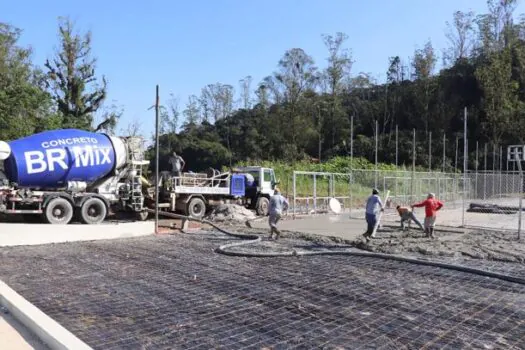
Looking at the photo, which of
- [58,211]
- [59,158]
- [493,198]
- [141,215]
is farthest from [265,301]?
[493,198]

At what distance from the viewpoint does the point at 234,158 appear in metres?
61.5

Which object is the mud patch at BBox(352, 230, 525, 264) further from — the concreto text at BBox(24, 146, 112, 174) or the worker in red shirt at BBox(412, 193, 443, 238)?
the concreto text at BBox(24, 146, 112, 174)

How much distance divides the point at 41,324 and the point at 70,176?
478 inches

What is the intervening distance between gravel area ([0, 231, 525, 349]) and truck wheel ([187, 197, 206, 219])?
9.23 m

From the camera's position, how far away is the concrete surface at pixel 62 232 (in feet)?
43.3

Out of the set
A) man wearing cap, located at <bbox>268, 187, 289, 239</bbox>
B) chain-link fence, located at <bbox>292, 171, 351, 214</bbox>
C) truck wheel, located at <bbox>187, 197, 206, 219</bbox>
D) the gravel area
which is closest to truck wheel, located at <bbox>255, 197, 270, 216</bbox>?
chain-link fence, located at <bbox>292, 171, 351, 214</bbox>

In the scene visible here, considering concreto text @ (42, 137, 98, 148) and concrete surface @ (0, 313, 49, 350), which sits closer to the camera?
concrete surface @ (0, 313, 49, 350)

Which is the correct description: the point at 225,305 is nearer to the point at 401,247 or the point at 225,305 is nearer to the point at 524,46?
the point at 401,247

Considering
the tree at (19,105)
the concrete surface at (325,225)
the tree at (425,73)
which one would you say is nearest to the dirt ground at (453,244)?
the concrete surface at (325,225)

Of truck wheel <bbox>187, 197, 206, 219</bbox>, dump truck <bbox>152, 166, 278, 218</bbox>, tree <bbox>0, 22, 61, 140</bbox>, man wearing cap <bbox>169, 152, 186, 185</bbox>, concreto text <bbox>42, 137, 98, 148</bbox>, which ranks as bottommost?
truck wheel <bbox>187, 197, 206, 219</bbox>

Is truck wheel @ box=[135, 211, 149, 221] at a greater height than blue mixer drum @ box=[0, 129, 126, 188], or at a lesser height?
lesser

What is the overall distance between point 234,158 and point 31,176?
149 feet

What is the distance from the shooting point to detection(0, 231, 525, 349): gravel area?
5.72 meters

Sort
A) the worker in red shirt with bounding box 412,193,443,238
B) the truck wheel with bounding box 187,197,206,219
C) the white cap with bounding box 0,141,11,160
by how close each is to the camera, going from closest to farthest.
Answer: the worker in red shirt with bounding box 412,193,443,238 → the white cap with bounding box 0,141,11,160 → the truck wheel with bounding box 187,197,206,219
